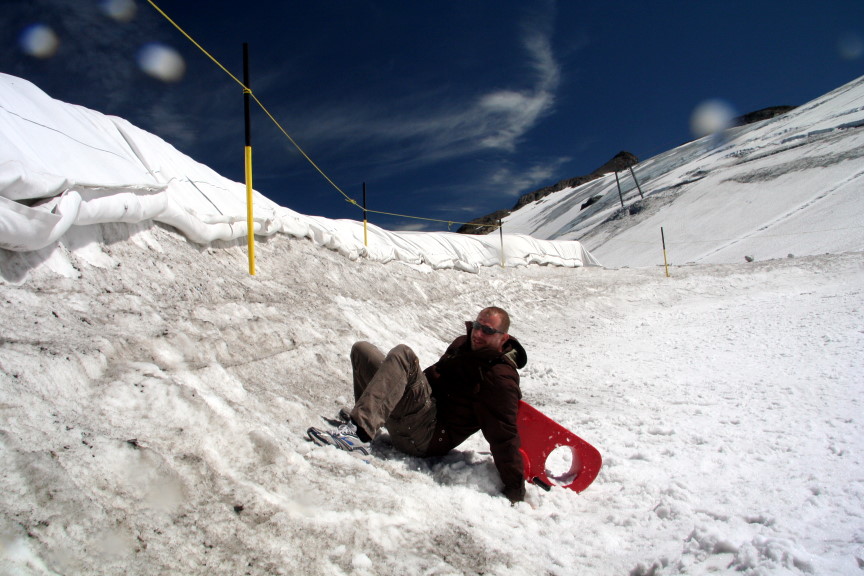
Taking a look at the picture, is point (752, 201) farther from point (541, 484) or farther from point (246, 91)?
point (541, 484)

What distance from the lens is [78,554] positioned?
1.50 meters

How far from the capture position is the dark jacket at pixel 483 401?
273cm

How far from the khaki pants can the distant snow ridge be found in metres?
2.14

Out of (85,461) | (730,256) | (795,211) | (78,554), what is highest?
(795,211)

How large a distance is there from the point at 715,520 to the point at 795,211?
27272 millimetres

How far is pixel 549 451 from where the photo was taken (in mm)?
3121

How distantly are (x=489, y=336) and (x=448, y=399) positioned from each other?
49 centimetres

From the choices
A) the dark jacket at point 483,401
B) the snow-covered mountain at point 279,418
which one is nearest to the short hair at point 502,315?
the dark jacket at point 483,401

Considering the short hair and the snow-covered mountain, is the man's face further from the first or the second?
the snow-covered mountain

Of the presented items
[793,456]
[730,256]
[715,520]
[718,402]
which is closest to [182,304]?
[715,520]

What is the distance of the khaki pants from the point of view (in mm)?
2805

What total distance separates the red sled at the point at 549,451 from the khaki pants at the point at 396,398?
1.88 ft

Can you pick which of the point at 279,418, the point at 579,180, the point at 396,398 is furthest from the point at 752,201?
the point at 579,180

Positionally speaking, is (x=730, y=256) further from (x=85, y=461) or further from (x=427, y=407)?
(x=85, y=461)
